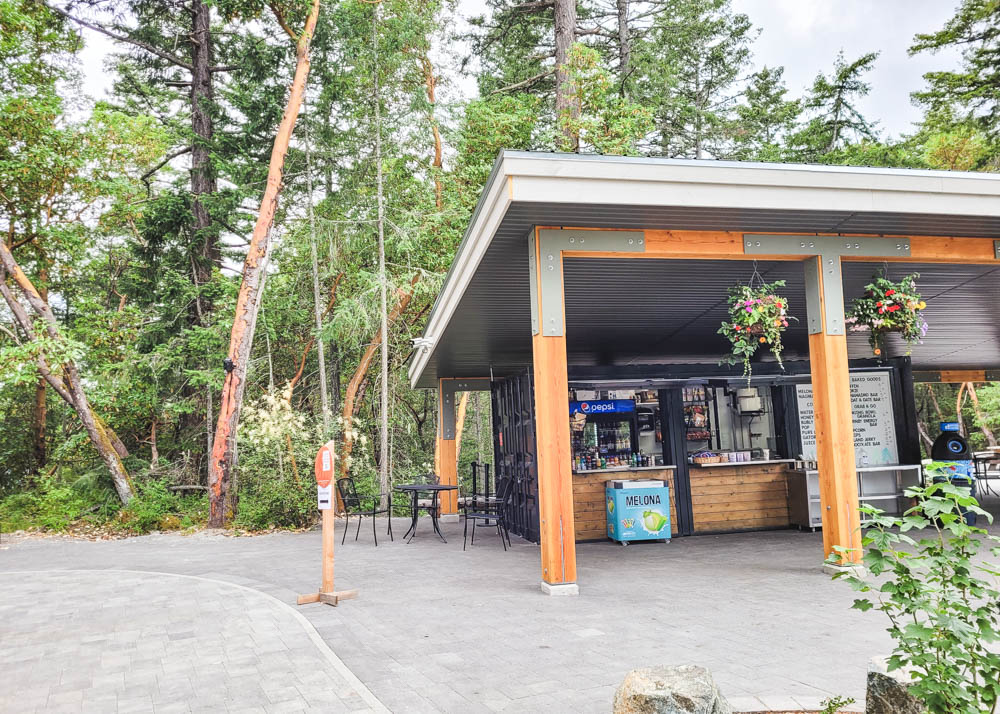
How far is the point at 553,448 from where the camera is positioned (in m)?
5.38

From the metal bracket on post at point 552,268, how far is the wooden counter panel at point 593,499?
3.61 metres

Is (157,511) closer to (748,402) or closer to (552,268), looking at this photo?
(552,268)

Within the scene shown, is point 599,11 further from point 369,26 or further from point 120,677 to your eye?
point 120,677

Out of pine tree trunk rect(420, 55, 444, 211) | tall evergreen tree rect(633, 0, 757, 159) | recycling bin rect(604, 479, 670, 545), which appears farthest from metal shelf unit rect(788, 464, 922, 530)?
pine tree trunk rect(420, 55, 444, 211)

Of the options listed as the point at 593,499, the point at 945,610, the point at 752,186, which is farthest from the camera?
the point at 593,499

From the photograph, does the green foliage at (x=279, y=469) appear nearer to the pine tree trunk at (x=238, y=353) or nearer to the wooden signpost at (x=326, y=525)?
the pine tree trunk at (x=238, y=353)

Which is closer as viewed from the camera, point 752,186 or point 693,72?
point 752,186

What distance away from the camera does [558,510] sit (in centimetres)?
535

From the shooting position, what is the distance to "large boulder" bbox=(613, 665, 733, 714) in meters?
2.48

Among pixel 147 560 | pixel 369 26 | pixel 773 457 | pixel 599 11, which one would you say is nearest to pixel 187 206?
pixel 369 26

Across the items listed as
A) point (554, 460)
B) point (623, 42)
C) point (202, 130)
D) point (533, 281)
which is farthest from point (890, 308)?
point (202, 130)

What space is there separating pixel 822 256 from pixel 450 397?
8.49m

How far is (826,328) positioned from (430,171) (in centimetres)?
1391

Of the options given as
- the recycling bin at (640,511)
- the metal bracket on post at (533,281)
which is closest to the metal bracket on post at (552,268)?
the metal bracket on post at (533,281)
